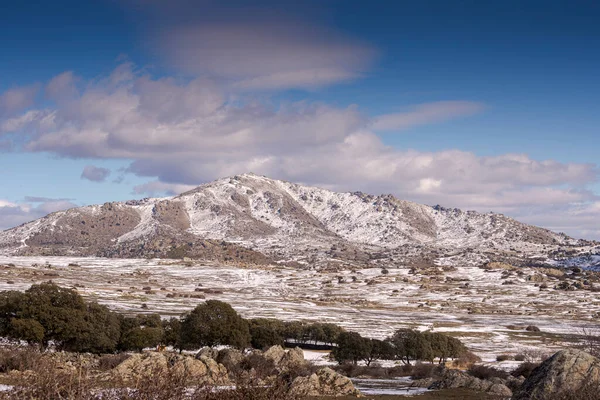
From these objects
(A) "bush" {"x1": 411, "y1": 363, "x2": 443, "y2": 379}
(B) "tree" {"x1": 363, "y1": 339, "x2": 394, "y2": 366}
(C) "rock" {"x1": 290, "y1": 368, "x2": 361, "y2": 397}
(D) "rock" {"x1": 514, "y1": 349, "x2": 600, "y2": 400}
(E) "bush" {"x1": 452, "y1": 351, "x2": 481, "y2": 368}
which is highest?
(D) "rock" {"x1": 514, "y1": 349, "x2": 600, "y2": 400}

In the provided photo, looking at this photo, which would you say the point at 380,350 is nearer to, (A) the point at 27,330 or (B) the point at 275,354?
(B) the point at 275,354

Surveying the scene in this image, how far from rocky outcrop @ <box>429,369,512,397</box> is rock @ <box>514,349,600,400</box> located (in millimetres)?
14259

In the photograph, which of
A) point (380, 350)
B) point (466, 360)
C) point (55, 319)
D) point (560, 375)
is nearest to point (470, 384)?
point (560, 375)

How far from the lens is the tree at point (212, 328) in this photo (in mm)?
65812

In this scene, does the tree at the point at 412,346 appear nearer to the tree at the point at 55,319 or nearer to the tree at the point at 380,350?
the tree at the point at 380,350

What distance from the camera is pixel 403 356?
76.2 m

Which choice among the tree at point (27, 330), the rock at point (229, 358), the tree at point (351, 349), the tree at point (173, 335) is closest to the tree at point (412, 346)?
the tree at point (351, 349)

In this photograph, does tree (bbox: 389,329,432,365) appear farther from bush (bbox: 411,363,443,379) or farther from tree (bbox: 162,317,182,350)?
tree (bbox: 162,317,182,350)

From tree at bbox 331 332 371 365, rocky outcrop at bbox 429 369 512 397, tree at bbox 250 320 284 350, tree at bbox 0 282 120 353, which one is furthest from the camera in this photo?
tree at bbox 250 320 284 350

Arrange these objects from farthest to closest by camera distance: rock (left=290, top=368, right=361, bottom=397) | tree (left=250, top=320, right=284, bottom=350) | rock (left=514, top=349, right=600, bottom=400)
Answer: tree (left=250, top=320, right=284, bottom=350), rock (left=290, top=368, right=361, bottom=397), rock (left=514, top=349, right=600, bottom=400)

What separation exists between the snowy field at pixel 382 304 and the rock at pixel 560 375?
5723cm

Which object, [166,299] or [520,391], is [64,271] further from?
[520,391]

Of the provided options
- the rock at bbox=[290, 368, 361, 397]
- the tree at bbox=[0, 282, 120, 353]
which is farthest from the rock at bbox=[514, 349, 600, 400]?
the tree at bbox=[0, 282, 120, 353]

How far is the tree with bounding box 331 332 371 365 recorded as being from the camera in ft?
230
